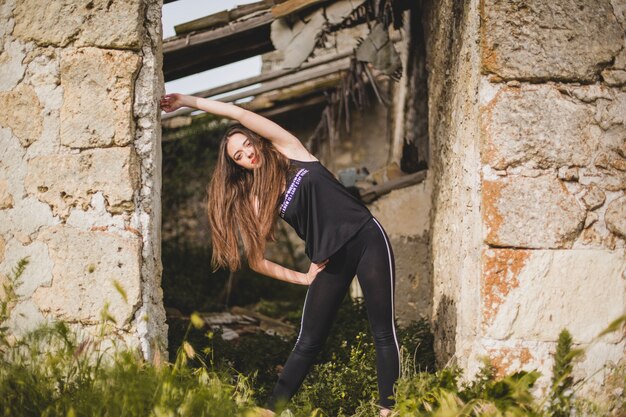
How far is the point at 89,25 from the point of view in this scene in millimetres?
2959

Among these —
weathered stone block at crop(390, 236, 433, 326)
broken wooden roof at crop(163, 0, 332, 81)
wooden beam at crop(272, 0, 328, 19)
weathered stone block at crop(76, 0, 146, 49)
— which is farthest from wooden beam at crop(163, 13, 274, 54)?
weathered stone block at crop(76, 0, 146, 49)

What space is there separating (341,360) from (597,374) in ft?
5.09

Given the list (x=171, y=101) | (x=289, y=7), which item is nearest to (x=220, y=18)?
(x=289, y=7)

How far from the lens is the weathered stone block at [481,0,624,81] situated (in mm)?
2898

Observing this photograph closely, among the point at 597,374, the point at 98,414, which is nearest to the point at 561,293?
the point at 597,374

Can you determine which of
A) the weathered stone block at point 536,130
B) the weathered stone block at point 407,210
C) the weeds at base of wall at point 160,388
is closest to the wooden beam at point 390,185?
the weathered stone block at point 407,210

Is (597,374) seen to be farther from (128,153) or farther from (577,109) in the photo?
(128,153)

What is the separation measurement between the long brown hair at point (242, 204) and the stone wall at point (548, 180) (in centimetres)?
97

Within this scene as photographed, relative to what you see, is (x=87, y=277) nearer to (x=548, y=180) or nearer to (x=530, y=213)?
(x=530, y=213)

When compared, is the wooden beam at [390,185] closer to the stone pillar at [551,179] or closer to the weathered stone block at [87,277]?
the stone pillar at [551,179]

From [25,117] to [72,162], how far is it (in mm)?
295

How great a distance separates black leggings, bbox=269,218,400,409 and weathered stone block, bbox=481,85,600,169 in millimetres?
674

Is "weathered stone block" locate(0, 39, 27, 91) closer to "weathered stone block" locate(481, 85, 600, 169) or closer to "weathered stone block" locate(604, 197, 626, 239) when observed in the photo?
"weathered stone block" locate(481, 85, 600, 169)

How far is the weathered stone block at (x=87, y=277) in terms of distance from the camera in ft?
9.55
